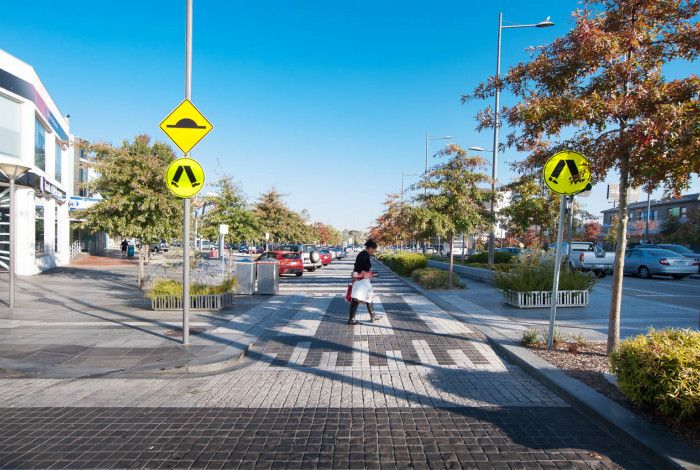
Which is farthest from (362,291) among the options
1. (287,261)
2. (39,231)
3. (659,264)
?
(39,231)

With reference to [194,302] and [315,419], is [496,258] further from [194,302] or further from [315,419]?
[315,419]

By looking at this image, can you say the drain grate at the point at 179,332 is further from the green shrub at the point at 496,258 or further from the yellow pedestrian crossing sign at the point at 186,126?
the green shrub at the point at 496,258

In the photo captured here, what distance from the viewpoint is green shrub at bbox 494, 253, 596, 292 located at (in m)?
11.0

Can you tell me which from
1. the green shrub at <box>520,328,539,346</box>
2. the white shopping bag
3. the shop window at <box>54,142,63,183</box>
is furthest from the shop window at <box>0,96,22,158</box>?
the green shrub at <box>520,328,539,346</box>

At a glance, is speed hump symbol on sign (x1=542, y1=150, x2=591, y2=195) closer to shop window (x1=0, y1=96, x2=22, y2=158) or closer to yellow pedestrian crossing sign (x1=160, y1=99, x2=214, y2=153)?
yellow pedestrian crossing sign (x1=160, y1=99, x2=214, y2=153)

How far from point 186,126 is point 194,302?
5224mm

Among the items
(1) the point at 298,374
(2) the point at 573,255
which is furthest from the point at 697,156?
(2) the point at 573,255

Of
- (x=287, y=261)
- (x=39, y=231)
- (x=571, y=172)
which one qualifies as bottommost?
(x=287, y=261)

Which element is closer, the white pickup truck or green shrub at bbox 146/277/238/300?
green shrub at bbox 146/277/238/300

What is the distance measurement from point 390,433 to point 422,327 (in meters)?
5.01

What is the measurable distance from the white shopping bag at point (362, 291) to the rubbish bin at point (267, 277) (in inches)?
215

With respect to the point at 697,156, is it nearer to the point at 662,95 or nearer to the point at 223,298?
the point at 662,95

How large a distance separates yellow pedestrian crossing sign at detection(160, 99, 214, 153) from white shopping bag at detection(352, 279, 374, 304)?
410 cm

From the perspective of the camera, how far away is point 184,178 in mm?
6977
